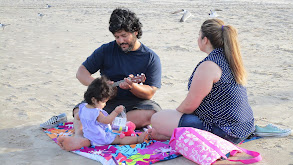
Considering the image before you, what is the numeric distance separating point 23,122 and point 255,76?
3995 millimetres

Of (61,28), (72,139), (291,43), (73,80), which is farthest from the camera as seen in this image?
(61,28)

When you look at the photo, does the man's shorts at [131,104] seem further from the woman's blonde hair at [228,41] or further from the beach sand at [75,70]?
the woman's blonde hair at [228,41]

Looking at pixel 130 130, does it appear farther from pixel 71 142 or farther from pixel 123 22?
pixel 123 22

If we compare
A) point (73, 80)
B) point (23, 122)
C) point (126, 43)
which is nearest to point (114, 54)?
point (126, 43)

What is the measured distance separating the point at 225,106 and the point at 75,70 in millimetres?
4144

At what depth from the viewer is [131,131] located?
3949 millimetres

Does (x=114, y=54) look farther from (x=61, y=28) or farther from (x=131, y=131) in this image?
(x=61, y=28)

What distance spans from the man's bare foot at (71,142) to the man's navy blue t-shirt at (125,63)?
734 mm

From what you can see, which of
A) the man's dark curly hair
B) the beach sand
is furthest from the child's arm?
the man's dark curly hair

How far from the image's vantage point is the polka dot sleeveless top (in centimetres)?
344

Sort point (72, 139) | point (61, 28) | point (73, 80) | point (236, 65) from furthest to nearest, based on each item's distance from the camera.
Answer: point (61, 28)
point (73, 80)
point (72, 139)
point (236, 65)

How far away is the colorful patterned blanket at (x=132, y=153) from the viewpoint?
3.39 meters

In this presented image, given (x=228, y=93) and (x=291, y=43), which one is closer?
(x=228, y=93)

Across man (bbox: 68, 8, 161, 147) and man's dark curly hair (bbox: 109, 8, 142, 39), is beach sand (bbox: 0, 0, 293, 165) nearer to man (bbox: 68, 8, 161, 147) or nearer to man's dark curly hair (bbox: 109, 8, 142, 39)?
man (bbox: 68, 8, 161, 147)
